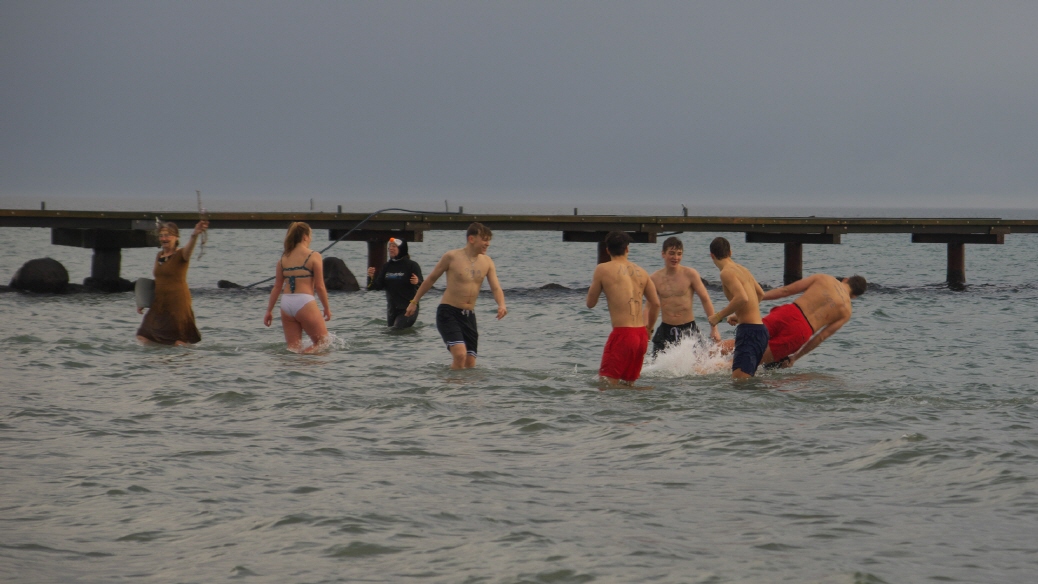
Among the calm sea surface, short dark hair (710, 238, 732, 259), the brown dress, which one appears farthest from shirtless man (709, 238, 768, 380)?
the brown dress

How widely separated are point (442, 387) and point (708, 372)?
9.89 ft

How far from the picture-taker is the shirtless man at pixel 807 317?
10.7 metres

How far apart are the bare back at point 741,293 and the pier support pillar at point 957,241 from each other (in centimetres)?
2037

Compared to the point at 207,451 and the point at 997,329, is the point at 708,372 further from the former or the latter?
the point at 997,329

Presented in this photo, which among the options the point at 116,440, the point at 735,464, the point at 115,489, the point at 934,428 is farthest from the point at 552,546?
the point at 934,428

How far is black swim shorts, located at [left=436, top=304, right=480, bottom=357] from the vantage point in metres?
10.5

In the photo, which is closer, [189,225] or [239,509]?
[239,509]

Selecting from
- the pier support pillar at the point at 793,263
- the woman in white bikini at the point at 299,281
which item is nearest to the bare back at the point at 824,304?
the woman in white bikini at the point at 299,281

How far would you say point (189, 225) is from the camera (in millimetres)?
23578

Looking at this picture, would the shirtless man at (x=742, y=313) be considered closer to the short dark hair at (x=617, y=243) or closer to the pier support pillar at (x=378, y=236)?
the short dark hair at (x=617, y=243)

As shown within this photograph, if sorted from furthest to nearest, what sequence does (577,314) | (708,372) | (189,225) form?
(189,225)
(577,314)
(708,372)

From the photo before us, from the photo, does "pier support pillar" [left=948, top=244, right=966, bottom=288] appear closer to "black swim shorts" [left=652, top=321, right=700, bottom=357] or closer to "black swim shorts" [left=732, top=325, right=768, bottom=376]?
"black swim shorts" [left=652, top=321, right=700, bottom=357]

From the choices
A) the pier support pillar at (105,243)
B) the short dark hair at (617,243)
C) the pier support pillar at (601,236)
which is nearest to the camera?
the short dark hair at (617,243)

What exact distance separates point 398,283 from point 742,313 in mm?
5919
